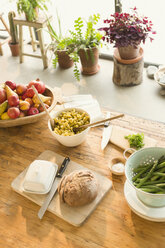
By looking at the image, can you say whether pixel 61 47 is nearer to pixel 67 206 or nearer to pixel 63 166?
pixel 63 166

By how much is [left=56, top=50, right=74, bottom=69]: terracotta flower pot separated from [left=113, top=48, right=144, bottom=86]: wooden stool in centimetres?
78

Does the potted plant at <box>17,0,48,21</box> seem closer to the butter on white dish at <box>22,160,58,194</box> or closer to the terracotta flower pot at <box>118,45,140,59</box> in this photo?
the terracotta flower pot at <box>118,45,140,59</box>

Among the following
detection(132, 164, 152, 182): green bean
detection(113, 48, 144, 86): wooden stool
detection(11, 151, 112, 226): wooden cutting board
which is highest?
detection(132, 164, 152, 182): green bean

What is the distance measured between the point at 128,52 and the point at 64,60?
1.11 metres

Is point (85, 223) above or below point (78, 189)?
below

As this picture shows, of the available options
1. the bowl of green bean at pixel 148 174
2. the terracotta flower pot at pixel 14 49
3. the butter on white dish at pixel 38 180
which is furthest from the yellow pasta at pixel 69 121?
the terracotta flower pot at pixel 14 49

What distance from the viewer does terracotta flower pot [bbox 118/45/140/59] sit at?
10.00ft

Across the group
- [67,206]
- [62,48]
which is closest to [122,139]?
[67,206]

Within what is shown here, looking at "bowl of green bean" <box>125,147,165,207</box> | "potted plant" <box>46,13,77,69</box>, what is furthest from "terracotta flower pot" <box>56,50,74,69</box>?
"bowl of green bean" <box>125,147,165,207</box>

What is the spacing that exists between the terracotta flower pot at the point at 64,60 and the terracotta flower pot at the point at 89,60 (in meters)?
0.29

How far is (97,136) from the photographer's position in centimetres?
155

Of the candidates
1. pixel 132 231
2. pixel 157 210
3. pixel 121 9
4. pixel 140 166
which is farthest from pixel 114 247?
pixel 121 9

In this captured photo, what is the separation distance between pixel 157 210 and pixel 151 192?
10cm

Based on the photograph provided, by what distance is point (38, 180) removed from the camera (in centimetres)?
123
